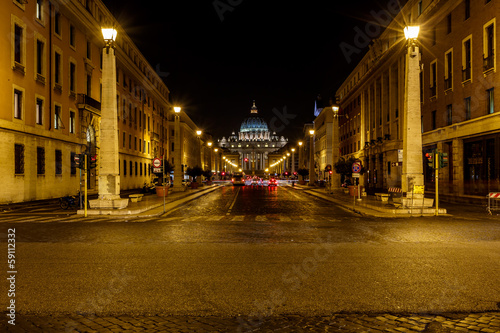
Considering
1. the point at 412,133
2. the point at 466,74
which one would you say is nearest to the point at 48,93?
the point at 412,133

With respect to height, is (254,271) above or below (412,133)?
below

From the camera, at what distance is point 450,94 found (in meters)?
33.6

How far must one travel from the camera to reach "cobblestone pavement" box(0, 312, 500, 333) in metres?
5.14

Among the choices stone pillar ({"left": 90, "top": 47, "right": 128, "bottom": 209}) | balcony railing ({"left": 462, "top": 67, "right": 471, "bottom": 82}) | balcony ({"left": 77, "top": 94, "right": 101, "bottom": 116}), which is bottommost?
stone pillar ({"left": 90, "top": 47, "right": 128, "bottom": 209})

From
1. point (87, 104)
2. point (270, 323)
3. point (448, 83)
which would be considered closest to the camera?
point (270, 323)

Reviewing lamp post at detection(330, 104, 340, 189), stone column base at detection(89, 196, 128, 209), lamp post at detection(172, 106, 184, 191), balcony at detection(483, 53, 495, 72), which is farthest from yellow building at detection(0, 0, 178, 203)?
balcony at detection(483, 53, 495, 72)

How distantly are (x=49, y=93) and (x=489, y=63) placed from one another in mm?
29646

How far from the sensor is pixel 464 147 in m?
32.0

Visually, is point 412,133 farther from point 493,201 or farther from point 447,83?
point 447,83

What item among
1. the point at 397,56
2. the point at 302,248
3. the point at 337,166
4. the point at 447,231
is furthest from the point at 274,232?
the point at 397,56

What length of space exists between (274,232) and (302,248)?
3236mm

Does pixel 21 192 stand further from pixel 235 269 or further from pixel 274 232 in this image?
pixel 235 269

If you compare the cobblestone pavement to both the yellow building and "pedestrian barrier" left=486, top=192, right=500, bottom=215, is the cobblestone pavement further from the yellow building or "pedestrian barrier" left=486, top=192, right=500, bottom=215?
the yellow building

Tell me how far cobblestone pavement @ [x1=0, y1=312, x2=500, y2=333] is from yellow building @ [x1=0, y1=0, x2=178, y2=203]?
23316 mm
